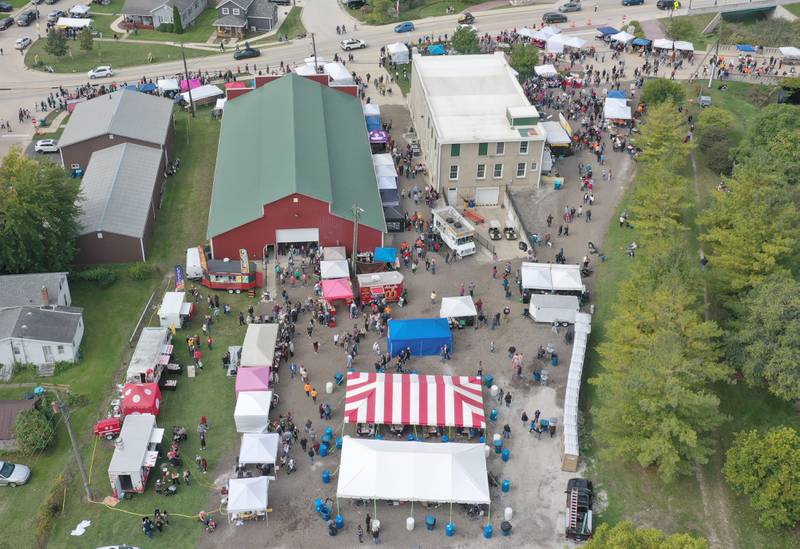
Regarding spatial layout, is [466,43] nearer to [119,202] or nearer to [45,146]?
[119,202]

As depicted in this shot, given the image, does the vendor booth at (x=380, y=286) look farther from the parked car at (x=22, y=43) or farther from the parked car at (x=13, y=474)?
the parked car at (x=22, y=43)

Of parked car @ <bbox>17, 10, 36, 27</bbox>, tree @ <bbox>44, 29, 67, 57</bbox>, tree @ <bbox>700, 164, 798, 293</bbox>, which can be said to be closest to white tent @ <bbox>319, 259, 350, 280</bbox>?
tree @ <bbox>700, 164, 798, 293</bbox>

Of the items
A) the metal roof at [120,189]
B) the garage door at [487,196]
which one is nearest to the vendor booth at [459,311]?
the garage door at [487,196]

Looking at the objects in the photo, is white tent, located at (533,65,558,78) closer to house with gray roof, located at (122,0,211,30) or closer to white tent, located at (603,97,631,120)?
white tent, located at (603,97,631,120)

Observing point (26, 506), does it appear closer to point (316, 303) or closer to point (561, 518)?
point (316, 303)

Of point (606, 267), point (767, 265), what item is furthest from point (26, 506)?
point (767, 265)

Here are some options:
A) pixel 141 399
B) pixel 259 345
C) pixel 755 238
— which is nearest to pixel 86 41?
pixel 259 345
